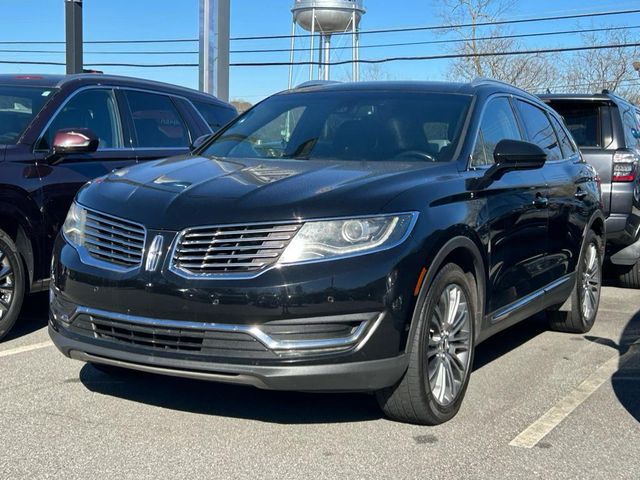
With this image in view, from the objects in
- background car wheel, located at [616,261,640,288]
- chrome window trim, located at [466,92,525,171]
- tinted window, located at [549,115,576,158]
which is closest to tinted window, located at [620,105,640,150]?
background car wheel, located at [616,261,640,288]

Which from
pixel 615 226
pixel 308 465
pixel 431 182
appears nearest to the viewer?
pixel 308 465

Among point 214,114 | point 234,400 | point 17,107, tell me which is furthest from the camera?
point 214,114

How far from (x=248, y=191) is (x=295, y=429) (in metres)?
1.23

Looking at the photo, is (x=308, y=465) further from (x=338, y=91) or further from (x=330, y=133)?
(x=338, y=91)

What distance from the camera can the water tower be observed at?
1476 inches

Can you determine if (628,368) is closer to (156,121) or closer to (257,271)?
(257,271)

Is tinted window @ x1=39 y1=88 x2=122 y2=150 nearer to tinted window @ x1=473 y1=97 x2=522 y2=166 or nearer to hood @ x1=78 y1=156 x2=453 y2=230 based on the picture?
hood @ x1=78 y1=156 x2=453 y2=230

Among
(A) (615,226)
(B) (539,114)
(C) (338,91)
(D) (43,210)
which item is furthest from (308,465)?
(A) (615,226)

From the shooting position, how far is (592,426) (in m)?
4.31

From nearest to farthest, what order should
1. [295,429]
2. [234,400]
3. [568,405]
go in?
[295,429], [234,400], [568,405]

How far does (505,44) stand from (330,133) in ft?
115

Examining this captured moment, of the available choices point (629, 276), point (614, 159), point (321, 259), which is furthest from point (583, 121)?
point (321, 259)

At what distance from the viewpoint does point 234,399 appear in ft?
→ 15.0

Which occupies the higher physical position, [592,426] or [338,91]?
[338,91]
